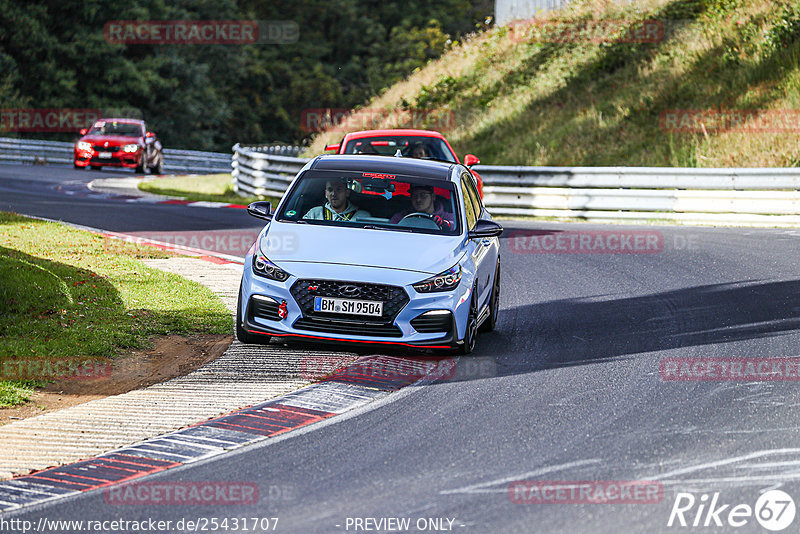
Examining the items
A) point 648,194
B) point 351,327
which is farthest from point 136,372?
point 648,194

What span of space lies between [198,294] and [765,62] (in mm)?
22655

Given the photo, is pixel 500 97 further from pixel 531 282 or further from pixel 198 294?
Result: pixel 198 294

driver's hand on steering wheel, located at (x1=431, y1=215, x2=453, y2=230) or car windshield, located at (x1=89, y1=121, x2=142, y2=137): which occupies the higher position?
driver's hand on steering wheel, located at (x1=431, y1=215, x2=453, y2=230)

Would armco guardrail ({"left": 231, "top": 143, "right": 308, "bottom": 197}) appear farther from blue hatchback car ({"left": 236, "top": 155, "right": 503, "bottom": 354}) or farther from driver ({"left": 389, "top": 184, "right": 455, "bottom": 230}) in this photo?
driver ({"left": 389, "top": 184, "right": 455, "bottom": 230})

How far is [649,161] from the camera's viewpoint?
28875 mm

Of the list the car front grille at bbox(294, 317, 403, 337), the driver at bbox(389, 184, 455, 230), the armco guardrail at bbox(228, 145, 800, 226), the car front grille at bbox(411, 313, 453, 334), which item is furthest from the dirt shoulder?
the armco guardrail at bbox(228, 145, 800, 226)

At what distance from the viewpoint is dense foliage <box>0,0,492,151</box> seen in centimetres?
5462

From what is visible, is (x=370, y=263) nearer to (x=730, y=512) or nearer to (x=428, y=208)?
(x=428, y=208)

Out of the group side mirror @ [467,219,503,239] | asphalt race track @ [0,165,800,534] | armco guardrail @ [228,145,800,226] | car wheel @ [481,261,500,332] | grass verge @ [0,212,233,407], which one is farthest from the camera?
armco guardrail @ [228,145,800,226]

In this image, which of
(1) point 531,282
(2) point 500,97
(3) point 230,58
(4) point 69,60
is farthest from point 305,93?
(1) point 531,282

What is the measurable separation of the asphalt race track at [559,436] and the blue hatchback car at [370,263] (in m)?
0.68

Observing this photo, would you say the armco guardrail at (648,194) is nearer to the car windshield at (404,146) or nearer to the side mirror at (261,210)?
the car windshield at (404,146)

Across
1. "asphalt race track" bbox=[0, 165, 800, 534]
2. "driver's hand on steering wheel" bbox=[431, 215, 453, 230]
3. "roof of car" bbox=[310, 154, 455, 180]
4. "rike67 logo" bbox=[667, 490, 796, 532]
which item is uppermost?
"roof of car" bbox=[310, 154, 455, 180]

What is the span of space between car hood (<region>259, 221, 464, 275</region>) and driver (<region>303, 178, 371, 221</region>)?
0.31 meters
